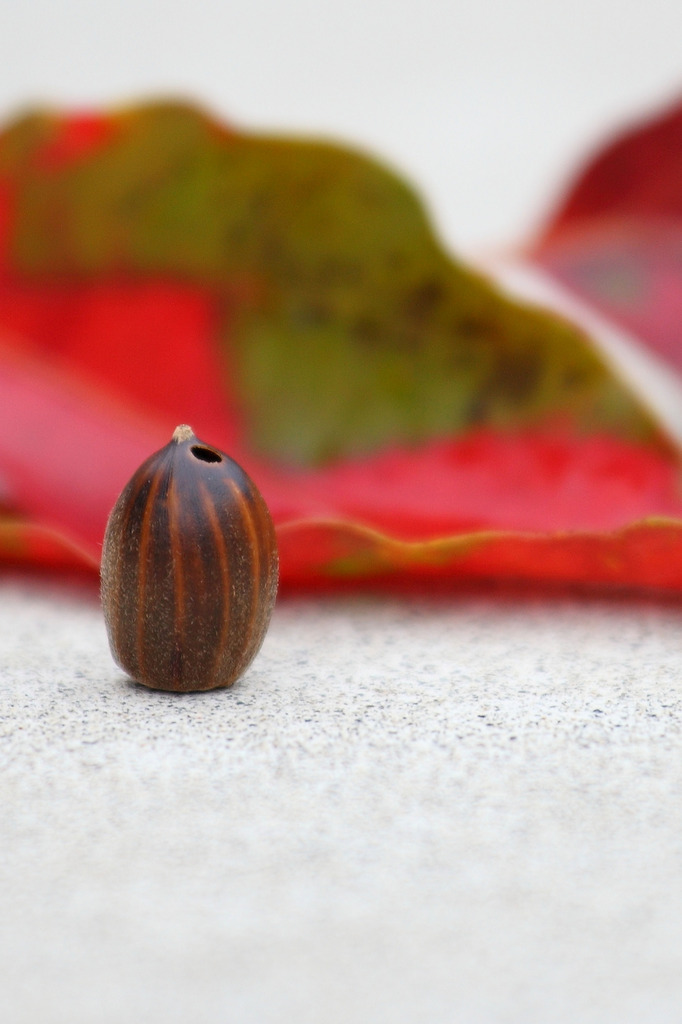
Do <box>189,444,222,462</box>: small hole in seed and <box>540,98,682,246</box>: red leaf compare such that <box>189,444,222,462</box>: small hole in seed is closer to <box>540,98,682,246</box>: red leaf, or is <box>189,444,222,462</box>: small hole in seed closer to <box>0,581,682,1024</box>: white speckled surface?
<box>0,581,682,1024</box>: white speckled surface

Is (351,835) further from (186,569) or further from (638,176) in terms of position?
(638,176)

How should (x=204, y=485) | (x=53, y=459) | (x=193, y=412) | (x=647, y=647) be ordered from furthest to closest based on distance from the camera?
(x=193, y=412) < (x=53, y=459) < (x=647, y=647) < (x=204, y=485)

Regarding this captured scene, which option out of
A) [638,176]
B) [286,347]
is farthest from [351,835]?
[638,176]

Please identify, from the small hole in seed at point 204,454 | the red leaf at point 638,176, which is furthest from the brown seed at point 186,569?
the red leaf at point 638,176

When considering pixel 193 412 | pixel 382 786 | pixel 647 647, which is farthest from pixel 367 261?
pixel 382 786

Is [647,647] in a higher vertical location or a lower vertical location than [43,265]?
lower

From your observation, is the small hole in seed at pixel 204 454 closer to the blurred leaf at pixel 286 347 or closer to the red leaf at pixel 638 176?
the blurred leaf at pixel 286 347

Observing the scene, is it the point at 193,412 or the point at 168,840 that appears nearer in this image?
the point at 168,840

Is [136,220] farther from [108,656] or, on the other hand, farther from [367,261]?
[108,656]
